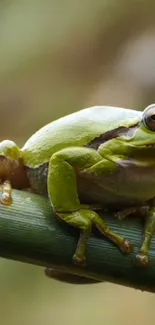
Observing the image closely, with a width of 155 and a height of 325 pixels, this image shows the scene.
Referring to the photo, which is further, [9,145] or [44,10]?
[44,10]

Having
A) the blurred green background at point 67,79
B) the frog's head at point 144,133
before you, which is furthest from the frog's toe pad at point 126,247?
the blurred green background at point 67,79

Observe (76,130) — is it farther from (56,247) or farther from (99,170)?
(56,247)

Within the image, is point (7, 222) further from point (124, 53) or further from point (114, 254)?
point (124, 53)

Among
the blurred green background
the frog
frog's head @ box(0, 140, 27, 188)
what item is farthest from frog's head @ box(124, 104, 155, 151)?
the blurred green background

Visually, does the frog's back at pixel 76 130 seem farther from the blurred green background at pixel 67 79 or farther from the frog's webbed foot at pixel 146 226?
the blurred green background at pixel 67 79

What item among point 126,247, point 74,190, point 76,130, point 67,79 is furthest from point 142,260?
point 67,79

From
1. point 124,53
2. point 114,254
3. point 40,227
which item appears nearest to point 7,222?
point 40,227
